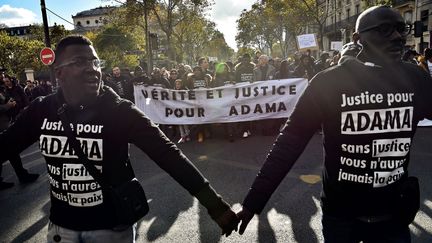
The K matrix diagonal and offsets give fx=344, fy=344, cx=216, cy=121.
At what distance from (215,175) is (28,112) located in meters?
3.90

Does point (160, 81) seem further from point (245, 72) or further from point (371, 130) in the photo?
point (371, 130)

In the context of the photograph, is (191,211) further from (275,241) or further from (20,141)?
(20,141)

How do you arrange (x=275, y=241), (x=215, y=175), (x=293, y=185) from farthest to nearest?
(x=215, y=175) → (x=293, y=185) → (x=275, y=241)

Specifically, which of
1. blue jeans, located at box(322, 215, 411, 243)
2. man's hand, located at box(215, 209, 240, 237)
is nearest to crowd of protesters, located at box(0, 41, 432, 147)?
man's hand, located at box(215, 209, 240, 237)

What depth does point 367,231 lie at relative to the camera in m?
1.79

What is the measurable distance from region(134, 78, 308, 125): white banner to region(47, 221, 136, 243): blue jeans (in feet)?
21.4

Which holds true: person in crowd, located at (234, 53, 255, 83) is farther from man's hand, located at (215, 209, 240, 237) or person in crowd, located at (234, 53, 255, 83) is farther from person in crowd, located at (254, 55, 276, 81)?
man's hand, located at (215, 209, 240, 237)

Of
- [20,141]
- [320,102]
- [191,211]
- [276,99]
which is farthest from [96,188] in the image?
[276,99]

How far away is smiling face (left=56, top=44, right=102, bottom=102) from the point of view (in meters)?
1.87

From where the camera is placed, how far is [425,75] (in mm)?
1918

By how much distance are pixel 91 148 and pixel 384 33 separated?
1669 millimetres

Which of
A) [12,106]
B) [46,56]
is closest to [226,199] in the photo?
[12,106]

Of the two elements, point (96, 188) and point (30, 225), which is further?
point (30, 225)

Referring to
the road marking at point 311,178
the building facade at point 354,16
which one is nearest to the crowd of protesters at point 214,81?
the road marking at point 311,178
